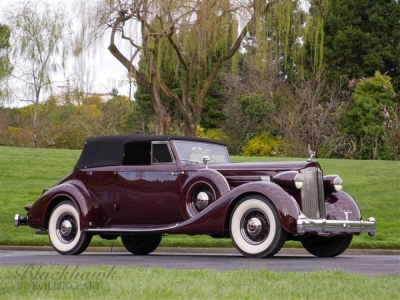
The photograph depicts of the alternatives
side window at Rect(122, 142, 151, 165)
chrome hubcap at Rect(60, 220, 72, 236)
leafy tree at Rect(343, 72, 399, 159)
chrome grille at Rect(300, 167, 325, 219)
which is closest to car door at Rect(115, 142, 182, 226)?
side window at Rect(122, 142, 151, 165)

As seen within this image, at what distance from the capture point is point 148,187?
1347 centimetres

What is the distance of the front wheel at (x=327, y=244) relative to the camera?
13203mm

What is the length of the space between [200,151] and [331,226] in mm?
3056

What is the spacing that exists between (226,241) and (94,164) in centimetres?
380

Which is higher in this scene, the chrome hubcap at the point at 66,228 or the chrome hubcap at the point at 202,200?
the chrome hubcap at the point at 202,200

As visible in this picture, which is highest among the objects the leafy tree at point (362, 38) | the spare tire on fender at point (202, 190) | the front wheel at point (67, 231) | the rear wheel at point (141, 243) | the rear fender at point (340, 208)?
the leafy tree at point (362, 38)

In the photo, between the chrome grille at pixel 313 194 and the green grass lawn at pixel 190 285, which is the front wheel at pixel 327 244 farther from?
the green grass lawn at pixel 190 285

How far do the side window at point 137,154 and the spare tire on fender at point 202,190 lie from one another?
1.18m

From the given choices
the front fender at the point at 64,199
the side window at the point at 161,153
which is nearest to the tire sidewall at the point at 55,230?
the front fender at the point at 64,199

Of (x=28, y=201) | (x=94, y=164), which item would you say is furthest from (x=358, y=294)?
(x=28, y=201)

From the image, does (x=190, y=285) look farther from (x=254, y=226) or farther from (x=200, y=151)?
(x=200, y=151)

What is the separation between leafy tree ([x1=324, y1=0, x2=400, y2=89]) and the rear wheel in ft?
114

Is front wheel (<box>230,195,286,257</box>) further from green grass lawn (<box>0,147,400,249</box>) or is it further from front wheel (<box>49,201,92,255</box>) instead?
green grass lawn (<box>0,147,400,249</box>)

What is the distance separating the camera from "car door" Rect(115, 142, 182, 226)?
522 inches
